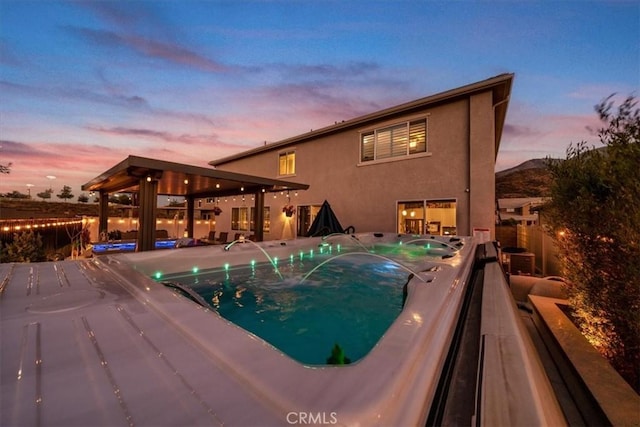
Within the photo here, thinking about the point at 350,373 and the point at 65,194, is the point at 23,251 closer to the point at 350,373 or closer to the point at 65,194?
the point at 350,373

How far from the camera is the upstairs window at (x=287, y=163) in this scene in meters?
11.2

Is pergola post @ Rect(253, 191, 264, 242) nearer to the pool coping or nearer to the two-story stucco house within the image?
the two-story stucco house

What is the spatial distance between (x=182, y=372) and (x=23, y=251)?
6.38 meters

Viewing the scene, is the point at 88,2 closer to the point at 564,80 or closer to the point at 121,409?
the point at 121,409

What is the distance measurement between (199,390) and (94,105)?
40.9 ft

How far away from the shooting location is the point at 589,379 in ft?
6.33

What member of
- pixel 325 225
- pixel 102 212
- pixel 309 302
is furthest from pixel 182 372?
pixel 102 212

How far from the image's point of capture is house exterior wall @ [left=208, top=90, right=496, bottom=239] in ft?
21.5

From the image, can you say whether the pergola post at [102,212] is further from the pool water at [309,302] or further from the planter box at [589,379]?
the planter box at [589,379]

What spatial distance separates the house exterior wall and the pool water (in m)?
3.14

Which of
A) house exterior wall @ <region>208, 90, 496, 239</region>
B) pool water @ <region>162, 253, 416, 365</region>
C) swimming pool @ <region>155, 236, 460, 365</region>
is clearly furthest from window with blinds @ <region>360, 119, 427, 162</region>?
pool water @ <region>162, 253, 416, 365</region>

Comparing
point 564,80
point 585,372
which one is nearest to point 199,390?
point 585,372

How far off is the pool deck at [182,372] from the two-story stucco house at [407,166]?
6257 millimetres

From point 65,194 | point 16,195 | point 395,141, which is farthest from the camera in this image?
point 65,194
